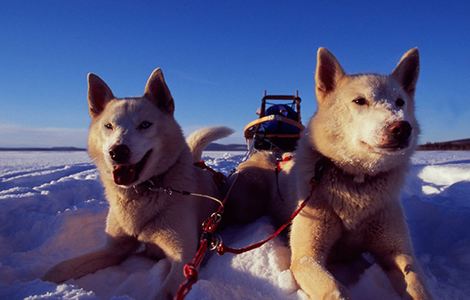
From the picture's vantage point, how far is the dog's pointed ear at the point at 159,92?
9.71ft

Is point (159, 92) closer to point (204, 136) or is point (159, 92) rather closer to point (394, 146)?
point (204, 136)

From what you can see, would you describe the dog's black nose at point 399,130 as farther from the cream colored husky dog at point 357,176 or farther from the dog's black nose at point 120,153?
the dog's black nose at point 120,153

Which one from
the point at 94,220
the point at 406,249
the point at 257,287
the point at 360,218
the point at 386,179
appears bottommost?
the point at 94,220

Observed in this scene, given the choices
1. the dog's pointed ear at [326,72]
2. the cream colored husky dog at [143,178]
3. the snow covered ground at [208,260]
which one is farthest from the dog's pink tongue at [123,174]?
the dog's pointed ear at [326,72]

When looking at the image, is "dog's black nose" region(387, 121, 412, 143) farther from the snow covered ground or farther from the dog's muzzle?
the snow covered ground

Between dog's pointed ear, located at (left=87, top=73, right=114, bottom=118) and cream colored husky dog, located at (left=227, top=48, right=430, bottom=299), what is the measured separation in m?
1.72

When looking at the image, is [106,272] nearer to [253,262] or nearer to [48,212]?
[253,262]

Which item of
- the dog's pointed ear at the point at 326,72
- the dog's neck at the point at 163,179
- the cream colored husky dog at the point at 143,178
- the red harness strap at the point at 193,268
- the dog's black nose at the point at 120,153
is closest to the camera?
the red harness strap at the point at 193,268

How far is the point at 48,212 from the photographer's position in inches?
151

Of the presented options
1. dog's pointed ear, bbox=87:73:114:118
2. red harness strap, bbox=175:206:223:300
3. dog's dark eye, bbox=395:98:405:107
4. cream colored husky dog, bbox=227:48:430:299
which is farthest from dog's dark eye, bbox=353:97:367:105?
dog's pointed ear, bbox=87:73:114:118

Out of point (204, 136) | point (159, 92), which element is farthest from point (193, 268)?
point (204, 136)

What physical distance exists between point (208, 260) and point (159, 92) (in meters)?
1.44

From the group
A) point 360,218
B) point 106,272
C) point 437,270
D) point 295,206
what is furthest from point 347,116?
point 106,272

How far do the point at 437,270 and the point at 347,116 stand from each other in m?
1.41
